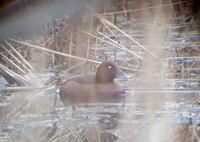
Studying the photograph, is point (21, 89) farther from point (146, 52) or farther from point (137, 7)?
point (137, 7)

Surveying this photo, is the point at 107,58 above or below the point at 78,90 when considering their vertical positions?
above

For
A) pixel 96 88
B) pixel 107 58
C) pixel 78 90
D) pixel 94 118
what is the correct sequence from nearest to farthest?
pixel 94 118, pixel 78 90, pixel 96 88, pixel 107 58

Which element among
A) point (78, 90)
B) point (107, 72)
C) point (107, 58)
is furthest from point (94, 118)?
point (107, 58)

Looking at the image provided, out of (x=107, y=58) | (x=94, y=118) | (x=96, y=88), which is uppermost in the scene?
(x=107, y=58)

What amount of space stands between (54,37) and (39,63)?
26 cm

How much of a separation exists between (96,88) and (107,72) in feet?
0.40

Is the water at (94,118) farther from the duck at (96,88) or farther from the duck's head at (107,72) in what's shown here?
the duck's head at (107,72)

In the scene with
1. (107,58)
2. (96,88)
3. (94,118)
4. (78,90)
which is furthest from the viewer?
(107,58)

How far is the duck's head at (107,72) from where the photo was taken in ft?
13.3

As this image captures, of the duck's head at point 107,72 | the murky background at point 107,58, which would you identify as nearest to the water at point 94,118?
the murky background at point 107,58

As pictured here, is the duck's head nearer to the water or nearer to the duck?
the duck

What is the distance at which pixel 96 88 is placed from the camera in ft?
13.1

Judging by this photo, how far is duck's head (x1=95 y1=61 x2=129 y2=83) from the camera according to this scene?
13.3 feet

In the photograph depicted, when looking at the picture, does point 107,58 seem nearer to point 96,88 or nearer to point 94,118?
point 96,88
